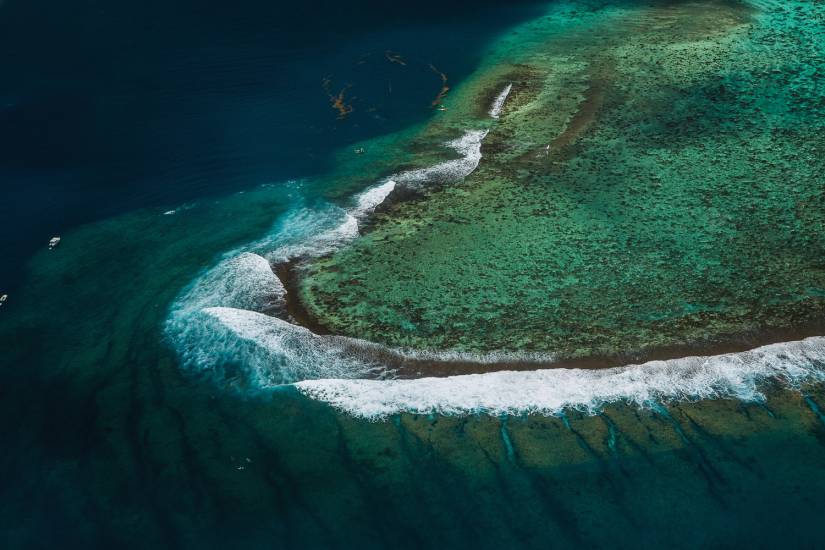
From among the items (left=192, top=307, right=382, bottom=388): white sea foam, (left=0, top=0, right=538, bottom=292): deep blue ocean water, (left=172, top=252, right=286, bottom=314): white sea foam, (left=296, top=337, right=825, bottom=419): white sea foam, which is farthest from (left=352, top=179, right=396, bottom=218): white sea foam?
(left=296, top=337, right=825, bottom=419): white sea foam

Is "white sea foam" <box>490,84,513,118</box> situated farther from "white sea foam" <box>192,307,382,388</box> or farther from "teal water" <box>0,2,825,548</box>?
"teal water" <box>0,2,825,548</box>

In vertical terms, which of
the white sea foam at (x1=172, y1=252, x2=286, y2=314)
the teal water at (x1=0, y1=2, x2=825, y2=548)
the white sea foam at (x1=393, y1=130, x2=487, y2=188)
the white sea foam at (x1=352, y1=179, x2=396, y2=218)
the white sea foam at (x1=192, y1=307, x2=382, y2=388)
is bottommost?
the teal water at (x1=0, y1=2, x2=825, y2=548)

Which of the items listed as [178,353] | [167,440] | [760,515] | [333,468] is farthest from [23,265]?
[760,515]

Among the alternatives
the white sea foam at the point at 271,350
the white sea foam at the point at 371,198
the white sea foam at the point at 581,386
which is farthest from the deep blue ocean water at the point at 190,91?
the white sea foam at the point at 581,386

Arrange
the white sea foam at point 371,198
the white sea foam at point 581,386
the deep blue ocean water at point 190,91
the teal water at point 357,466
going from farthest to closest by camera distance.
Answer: the deep blue ocean water at point 190,91, the white sea foam at point 371,198, the white sea foam at point 581,386, the teal water at point 357,466

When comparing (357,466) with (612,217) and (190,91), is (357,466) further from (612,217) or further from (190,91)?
(190,91)

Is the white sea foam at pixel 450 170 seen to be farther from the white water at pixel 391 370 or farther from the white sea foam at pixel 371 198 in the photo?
the white water at pixel 391 370

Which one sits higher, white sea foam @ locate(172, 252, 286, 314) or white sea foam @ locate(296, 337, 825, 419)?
white sea foam @ locate(172, 252, 286, 314)
